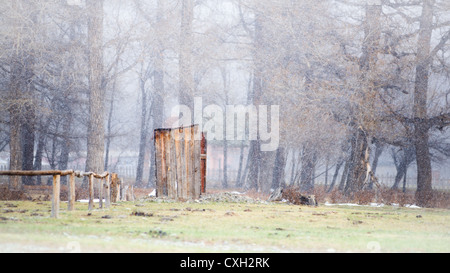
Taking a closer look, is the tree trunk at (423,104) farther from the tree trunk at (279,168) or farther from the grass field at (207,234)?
the grass field at (207,234)

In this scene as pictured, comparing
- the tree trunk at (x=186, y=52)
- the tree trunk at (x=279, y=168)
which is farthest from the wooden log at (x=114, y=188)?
the tree trunk at (x=279, y=168)

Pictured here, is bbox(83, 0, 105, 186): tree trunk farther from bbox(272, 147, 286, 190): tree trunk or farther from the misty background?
bbox(272, 147, 286, 190): tree trunk

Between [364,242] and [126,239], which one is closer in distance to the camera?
[126,239]

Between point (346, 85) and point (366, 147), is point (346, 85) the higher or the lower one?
the higher one

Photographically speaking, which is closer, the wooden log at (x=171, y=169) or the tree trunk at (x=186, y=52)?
the wooden log at (x=171, y=169)

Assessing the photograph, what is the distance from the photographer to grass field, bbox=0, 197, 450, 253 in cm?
692

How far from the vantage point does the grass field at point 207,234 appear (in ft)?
22.7

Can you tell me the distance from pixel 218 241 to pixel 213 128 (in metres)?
29.4

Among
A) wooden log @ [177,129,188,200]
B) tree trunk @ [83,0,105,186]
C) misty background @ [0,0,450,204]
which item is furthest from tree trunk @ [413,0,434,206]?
tree trunk @ [83,0,105,186]

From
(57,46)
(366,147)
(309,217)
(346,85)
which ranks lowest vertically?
(309,217)

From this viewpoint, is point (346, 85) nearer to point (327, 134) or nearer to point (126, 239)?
point (327, 134)

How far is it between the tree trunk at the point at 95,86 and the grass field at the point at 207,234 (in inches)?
497
